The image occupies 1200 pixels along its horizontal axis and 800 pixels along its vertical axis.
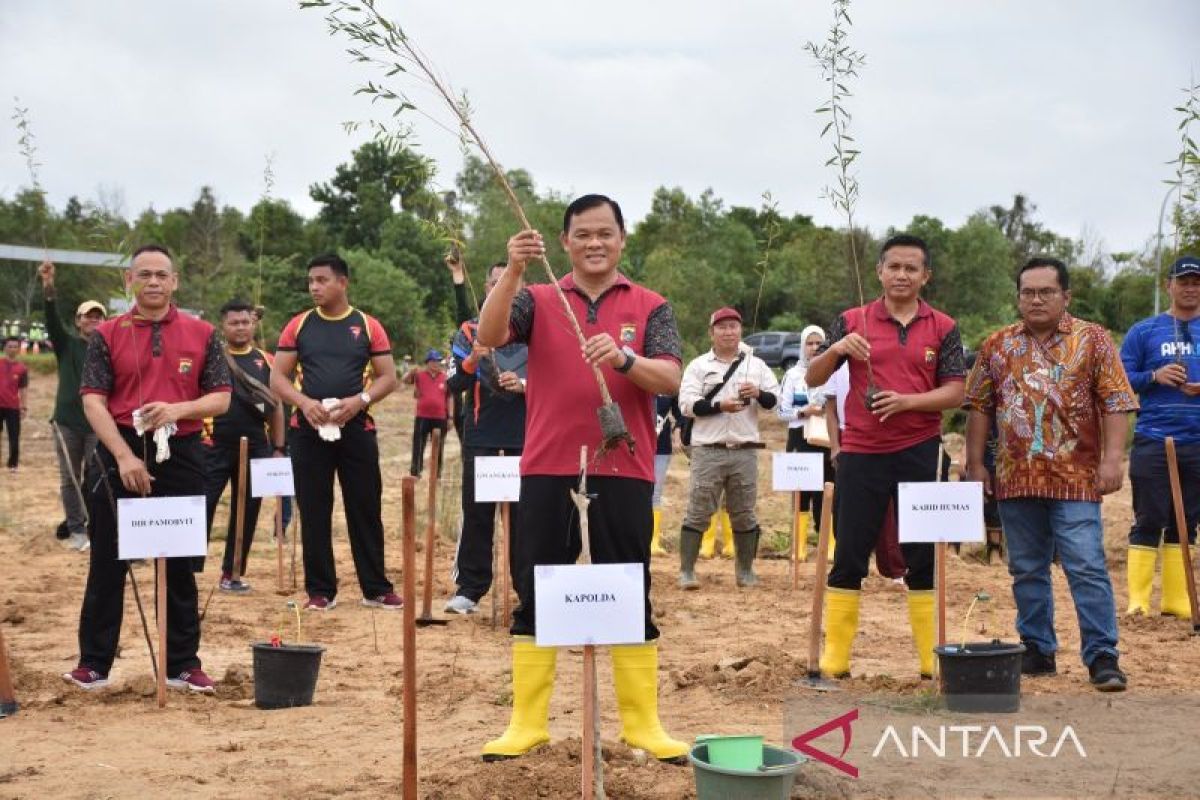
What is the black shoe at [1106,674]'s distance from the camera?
6094 mm

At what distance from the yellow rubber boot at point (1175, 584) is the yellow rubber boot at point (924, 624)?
2.88 meters

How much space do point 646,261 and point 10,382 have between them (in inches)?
759

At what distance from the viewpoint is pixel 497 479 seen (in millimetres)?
7758

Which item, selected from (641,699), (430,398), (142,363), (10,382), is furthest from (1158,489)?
(10,382)

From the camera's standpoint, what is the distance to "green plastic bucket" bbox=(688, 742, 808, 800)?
12.6 ft

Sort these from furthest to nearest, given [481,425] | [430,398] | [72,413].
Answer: [430,398] < [72,413] < [481,425]

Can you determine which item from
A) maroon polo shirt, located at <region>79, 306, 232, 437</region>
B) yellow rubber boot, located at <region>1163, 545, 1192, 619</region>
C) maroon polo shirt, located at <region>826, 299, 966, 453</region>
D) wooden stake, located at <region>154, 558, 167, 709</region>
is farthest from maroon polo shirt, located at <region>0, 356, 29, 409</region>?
yellow rubber boot, located at <region>1163, 545, 1192, 619</region>

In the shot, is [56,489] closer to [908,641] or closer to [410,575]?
[908,641]

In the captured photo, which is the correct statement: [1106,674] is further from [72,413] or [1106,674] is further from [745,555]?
[72,413]

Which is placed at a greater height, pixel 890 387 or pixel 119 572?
pixel 890 387

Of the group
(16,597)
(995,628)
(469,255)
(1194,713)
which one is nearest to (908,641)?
(995,628)

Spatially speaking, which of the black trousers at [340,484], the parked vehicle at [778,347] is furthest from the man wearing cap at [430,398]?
the parked vehicle at [778,347]

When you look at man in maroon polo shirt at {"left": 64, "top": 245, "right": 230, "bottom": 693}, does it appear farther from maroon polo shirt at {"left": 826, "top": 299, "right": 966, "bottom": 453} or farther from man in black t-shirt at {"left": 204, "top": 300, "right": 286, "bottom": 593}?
man in black t-shirt at {"left": 204, "top": 300, "right": 286, "bottom": 593}

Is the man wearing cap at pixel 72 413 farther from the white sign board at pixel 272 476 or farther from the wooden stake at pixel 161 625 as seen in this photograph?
the wooden stake at pixel 161 625
